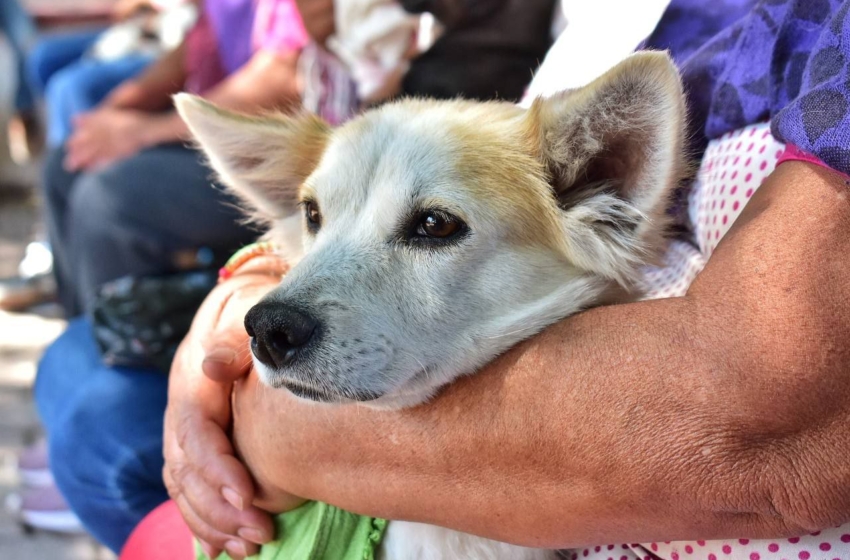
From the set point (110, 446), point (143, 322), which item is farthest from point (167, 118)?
point (110, 446)

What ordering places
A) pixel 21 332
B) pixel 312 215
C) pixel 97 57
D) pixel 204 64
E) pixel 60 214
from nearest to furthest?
pixel 312 215 → pixel 204 64 → pixel 60 214 → pixel 21 332 → pixel 97 57

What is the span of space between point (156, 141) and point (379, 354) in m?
1.50

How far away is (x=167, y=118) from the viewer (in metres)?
2.20

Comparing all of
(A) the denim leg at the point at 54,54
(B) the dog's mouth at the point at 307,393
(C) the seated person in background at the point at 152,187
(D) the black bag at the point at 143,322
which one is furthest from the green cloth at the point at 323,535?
(A) the denim leg at the point at 54,54

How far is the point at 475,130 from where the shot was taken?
1.01 m

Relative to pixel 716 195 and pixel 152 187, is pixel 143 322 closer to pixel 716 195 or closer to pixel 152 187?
pixel 152 187

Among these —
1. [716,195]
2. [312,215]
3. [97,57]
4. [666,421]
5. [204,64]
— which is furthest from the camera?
[97,57]

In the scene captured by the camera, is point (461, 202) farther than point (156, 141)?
No

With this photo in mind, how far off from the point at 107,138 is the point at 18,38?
3445 mm

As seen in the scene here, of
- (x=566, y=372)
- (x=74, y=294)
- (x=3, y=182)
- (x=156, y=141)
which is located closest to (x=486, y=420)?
(x=566, y=372)

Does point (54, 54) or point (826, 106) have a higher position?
point (826, 106)

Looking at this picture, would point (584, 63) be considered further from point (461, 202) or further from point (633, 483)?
point (633, 483)

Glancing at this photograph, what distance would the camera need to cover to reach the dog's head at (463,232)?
2.78 ft

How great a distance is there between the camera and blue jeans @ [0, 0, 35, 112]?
4.85 metres
